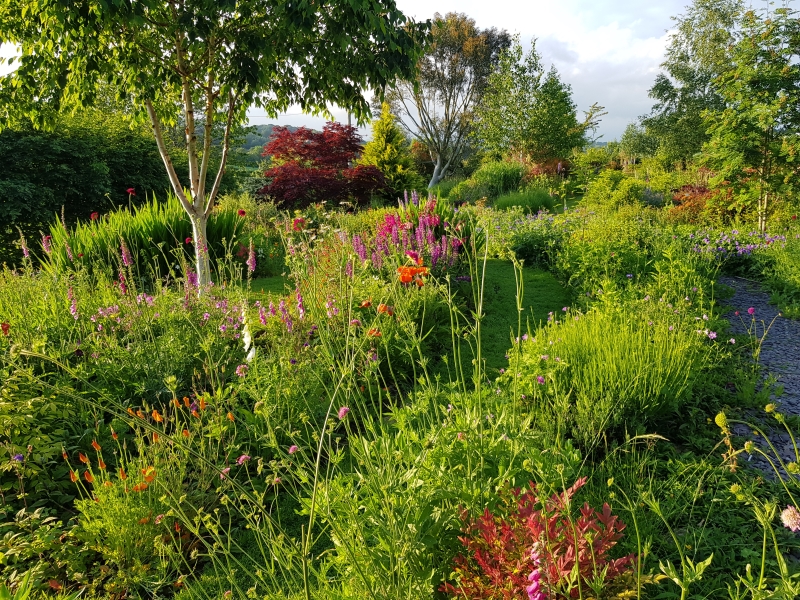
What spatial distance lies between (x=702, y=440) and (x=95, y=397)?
3.52m

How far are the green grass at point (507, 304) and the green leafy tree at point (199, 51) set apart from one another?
239 centimetres

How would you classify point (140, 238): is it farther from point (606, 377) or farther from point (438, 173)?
point (438, 173)

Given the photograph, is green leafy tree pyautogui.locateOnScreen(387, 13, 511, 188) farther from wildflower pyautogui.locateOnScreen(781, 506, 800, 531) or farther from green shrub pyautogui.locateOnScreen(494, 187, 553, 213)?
wildflower pyautogui.locateOnScreen(781, 506, 800, 531)

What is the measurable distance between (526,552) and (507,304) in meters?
4.23

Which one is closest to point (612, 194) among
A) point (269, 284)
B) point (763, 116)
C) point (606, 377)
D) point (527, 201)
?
point (527, 201)

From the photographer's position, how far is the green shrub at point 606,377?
2520 mm

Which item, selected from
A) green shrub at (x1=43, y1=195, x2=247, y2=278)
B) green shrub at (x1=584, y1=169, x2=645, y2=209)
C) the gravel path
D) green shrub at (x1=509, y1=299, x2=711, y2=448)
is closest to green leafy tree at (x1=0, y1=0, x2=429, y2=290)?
green shrub at (x1=43, y1=195, x2=247, y2=278)

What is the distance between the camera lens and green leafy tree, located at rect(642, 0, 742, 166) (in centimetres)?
2059

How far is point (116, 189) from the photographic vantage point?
988 cm

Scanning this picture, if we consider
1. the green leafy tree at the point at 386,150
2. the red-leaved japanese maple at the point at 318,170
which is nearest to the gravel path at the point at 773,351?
the red-leaved japanese maple at the point at 318,170

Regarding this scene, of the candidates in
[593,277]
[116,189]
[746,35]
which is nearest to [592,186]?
[746,35]

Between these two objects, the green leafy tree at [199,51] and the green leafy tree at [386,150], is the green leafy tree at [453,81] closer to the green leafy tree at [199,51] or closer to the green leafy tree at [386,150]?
the green leafy tree at [386,150]

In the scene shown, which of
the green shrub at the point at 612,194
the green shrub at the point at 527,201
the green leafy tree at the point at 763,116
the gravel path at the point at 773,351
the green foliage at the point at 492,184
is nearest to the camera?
the gravel path at the point at 773,351

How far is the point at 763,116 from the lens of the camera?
25.0 feet
